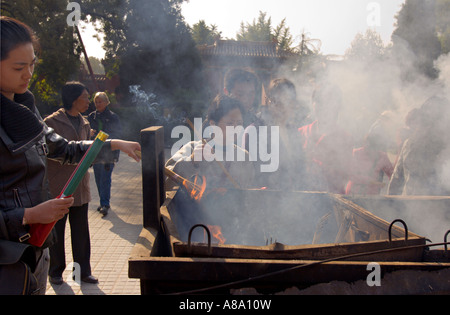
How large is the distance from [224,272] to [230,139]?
156 centimetres

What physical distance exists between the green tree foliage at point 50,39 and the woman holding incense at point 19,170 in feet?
35.2

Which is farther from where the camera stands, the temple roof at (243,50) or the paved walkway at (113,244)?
the temple roof at (243,50)

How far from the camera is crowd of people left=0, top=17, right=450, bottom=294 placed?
4.48 feet

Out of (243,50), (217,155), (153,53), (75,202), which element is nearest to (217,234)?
(217,155)

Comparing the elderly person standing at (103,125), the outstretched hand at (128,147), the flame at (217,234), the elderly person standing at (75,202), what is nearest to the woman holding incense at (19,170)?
the outstretched hand at (128,147)

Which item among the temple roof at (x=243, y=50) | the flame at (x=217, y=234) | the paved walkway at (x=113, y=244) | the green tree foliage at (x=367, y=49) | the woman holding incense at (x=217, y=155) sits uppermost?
the temple roof at (x=243, y=50)

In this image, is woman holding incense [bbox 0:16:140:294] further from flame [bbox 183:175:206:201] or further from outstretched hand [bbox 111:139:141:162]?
flame [bbox 183:175:206:201]

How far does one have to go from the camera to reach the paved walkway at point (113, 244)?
123 inches

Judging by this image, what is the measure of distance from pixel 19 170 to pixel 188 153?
1.66 metres

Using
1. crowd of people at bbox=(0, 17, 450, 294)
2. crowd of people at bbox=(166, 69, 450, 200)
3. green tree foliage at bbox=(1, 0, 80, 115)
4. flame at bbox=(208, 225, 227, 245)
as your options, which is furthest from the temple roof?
flame at bbox=(208, 225, 227, 245)

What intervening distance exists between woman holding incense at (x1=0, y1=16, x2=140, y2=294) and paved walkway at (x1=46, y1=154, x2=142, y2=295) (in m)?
1.82

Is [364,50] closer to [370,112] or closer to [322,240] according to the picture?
[370,112]

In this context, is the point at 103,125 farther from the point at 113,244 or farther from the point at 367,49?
the point at 367,49

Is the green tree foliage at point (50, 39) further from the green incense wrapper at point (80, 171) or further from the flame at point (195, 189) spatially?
the green incense wrapper at point (80, 171)
